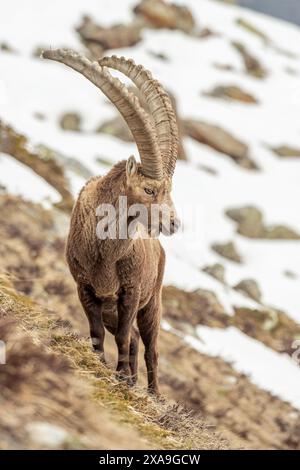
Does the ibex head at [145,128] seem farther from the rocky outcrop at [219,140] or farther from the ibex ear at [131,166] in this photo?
the rocky outcrop at [219,140]

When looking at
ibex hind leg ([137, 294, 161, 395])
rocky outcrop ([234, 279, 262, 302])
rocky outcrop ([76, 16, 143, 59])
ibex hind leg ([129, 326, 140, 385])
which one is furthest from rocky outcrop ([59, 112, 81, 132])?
ibex hind leg ([129, 326, 140, 385])

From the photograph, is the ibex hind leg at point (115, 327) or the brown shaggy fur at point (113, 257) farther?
the ibex hind leg at point (115, 327)

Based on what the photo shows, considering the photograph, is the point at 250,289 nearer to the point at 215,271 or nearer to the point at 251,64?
the point at 215,271

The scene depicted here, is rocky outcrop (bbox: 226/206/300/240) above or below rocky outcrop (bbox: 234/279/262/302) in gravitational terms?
above

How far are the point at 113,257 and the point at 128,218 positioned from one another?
479mm

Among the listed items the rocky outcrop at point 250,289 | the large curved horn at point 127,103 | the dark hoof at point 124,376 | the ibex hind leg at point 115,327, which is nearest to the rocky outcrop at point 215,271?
the rocky outcrop at point 250,289

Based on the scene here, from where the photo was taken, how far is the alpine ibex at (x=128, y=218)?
796 centimetres

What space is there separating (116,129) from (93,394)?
3096 centimetres

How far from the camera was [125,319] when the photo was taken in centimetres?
838

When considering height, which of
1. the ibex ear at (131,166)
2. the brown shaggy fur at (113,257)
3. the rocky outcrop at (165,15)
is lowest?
the brown shaggy fur at (113,257)

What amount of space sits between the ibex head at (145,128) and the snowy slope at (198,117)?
9661mm

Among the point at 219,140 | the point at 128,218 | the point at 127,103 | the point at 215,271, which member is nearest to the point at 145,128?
the point at 127,103

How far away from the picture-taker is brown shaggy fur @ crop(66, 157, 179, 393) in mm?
8148

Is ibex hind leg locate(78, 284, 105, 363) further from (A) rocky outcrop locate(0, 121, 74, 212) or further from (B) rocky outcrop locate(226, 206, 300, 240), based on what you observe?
(B) rocky outcrop locate(226, 206, 300, 240)
